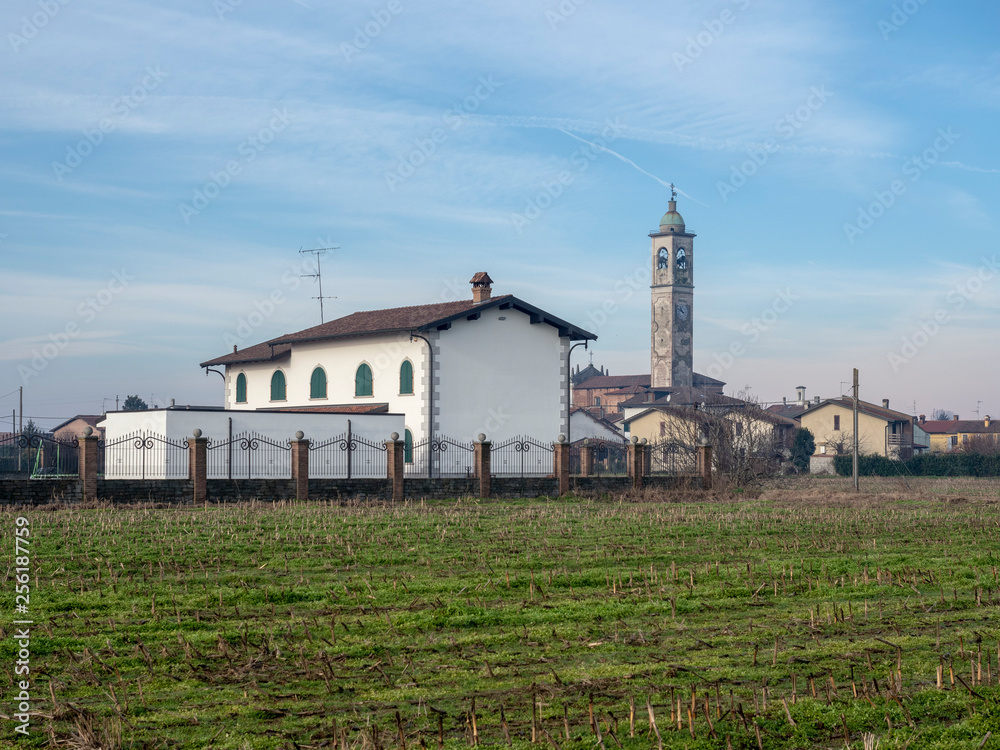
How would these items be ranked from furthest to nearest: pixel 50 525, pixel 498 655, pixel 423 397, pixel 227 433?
pixel 423 397 → pixel 227 433 → pixel 50 525 → pixel 498 655

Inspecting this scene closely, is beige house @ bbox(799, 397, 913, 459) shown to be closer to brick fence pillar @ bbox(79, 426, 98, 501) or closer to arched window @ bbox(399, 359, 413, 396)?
arched window @ bbox(399, 359, 413, 396)

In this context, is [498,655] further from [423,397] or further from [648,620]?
[423,397]

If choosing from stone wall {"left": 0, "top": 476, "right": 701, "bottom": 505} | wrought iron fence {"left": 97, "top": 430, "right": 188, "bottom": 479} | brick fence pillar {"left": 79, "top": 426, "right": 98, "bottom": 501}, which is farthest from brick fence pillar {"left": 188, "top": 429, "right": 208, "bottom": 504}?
wrought iron fence {"left": 97, "top": 430, "right": 188, "bottom": 479}

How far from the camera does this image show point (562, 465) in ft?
95.8

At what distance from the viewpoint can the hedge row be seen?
57312 millimetres

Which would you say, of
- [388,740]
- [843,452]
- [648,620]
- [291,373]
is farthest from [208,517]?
Result: [843,452]

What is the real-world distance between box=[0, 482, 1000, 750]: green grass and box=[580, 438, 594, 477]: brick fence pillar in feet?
52.3

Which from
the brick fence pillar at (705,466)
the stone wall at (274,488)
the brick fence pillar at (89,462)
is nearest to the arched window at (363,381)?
the stone wall at (274,488)

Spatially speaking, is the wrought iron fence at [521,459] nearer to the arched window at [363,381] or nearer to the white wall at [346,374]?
the white wall at [346,374]

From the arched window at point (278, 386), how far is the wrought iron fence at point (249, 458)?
935cm

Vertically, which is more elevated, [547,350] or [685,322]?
[685,322]

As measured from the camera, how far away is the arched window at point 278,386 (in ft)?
133

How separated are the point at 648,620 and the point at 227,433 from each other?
23.7 metres

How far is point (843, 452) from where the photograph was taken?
215ft
